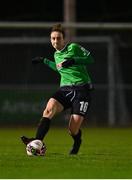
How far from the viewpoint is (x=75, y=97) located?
13.4 m

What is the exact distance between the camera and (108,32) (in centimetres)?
2806

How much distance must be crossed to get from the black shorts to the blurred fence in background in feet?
42.7

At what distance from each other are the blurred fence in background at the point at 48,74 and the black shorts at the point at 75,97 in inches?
512

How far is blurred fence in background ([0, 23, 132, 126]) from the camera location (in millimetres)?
26688

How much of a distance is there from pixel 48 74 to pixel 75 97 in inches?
546

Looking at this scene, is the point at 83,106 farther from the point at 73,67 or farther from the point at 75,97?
the point at 73,67

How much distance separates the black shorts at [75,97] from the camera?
13273 mm

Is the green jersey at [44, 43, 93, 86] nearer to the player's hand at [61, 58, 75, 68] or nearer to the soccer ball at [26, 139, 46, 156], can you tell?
the player's hand at [61, 58, 75, 68]

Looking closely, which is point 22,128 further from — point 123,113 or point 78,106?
point 78,106

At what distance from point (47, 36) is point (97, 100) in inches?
98.9

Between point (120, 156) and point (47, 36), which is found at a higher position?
point (47, 36)

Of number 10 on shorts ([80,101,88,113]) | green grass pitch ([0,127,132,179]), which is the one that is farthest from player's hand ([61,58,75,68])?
green grass pitch ([0,127,132,179])

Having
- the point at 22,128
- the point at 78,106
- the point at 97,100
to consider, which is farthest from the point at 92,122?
the point at 78,106
